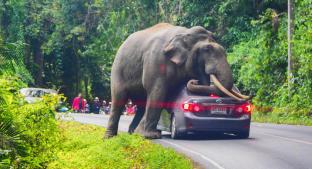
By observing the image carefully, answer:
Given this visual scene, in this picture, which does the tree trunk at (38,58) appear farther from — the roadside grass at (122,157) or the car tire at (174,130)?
the roadside grass at (122,157)

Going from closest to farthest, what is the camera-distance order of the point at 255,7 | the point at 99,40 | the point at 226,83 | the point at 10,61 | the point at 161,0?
1. the point at 10,61
2. the point at 226,83
3. the point at 255,7
4. the point at 161,0
5. the point at 99,40

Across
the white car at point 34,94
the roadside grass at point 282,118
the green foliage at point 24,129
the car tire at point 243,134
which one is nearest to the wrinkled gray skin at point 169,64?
the car tire at point 243,134

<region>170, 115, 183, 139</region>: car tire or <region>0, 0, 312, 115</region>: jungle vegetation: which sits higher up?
<region>0, 0, 312, 115</region>: jungle vegetation

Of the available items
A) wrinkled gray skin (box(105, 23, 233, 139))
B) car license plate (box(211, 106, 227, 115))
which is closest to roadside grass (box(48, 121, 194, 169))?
wrinkled gray skin (box(105, 23, 233, 139))

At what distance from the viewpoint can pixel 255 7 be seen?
41.0 m

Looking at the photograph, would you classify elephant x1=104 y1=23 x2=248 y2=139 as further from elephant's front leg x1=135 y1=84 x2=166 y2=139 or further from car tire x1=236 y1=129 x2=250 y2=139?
car tire x1=236 y1=129 x2=250 y2=139

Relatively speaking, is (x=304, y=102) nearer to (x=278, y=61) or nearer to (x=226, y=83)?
(x=278, y=61)

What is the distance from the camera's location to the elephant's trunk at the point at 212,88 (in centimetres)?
1761

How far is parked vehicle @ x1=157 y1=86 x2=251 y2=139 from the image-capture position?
17.3 m

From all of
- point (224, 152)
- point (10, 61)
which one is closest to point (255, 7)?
point (224, 152)

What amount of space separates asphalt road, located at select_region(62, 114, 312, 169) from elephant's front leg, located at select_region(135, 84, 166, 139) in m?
0.35

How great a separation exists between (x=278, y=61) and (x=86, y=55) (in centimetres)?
2554

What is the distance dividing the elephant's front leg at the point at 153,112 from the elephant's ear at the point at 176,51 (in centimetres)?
80

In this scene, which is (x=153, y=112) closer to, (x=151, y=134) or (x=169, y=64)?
(x=151, y=134)
